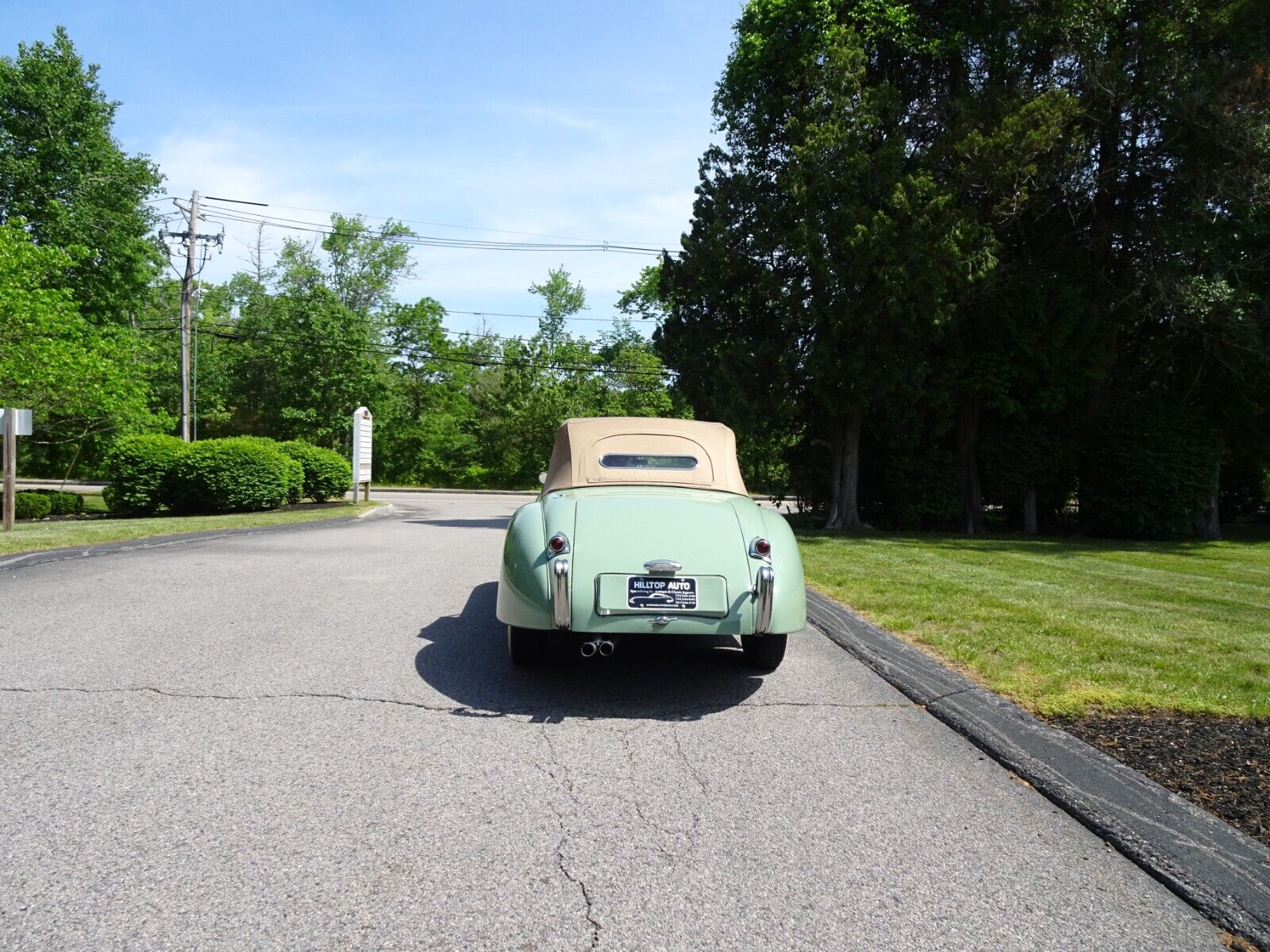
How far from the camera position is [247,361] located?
163 ft

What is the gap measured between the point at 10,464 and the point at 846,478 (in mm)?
16619

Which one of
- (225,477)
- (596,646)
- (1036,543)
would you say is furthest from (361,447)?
(596,646)

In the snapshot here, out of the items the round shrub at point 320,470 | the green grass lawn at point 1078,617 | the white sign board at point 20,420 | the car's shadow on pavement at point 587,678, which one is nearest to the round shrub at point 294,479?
the round shrub at point 320,470

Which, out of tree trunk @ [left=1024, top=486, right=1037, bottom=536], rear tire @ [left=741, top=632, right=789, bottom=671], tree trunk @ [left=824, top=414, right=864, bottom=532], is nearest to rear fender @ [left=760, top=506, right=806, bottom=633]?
rear tire @ [left=741, top=632, right=789, bottom=671]

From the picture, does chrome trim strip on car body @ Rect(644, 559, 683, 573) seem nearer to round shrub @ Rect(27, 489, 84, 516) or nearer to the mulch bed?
the mulch bed

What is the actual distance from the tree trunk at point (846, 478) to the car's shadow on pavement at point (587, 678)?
15122 millimetres

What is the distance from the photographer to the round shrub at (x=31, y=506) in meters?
20.8

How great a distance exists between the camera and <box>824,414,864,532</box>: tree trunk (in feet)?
70.0

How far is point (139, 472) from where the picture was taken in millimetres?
20719

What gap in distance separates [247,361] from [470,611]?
153 feet

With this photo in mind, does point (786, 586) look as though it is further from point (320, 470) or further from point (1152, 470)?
point (320, 470)

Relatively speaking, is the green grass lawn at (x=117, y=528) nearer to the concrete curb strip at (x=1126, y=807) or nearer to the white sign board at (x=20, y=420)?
the white sign board at (x=20, y=420)

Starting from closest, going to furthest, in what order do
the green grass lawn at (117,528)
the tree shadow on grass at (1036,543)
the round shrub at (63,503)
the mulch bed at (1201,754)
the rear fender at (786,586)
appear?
A: 1. the mulch bed at (1201,754)
2. the rear fender at (786,586)
3. the green grass lawn at (117,528)
4. the tree shadow on grass at (1036,543)
5. the round shrub at (63,503)

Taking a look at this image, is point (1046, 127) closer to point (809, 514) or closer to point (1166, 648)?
point (809, 514)
